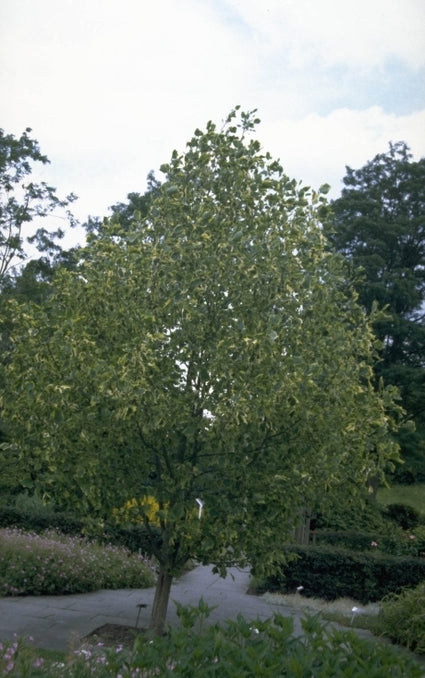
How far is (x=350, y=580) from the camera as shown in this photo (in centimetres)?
1320

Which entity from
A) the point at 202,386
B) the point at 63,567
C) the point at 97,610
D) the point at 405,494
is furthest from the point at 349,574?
the point at 405,494

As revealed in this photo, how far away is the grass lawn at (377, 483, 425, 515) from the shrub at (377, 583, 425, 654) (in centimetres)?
2169

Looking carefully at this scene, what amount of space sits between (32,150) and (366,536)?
18.3 metres

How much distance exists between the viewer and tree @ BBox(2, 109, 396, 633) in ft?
23.5

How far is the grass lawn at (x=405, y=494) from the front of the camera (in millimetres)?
31594

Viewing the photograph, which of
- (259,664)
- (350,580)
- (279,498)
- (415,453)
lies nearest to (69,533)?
(350,580)

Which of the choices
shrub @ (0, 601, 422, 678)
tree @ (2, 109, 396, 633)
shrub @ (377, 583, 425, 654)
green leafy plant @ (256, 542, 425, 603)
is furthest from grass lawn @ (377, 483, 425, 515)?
shrub @ (0, 601, 422, 678)

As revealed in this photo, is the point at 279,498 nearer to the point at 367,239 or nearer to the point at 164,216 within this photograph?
the point at 164,216

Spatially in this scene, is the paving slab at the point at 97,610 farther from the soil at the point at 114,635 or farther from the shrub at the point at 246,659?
the shrub at the point at 246,659

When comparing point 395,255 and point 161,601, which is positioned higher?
point 395,255

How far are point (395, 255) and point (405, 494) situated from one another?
11399 mm

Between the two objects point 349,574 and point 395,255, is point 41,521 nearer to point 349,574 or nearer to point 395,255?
point 349,574

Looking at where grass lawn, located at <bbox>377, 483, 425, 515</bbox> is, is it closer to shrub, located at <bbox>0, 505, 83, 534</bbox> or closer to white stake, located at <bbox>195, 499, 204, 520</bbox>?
shrub, located at <bbox>0, 505, 83, 534</bbox>

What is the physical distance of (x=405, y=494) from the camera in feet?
107
